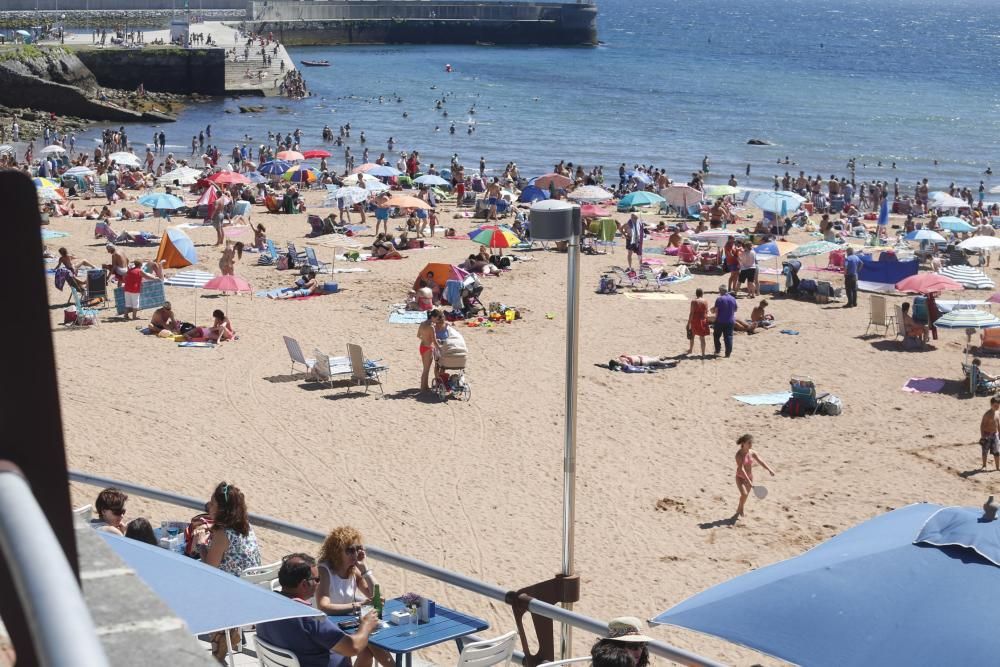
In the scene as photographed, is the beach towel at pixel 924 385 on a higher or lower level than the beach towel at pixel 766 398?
lower

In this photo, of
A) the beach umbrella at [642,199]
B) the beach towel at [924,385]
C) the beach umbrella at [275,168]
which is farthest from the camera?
the beach umbrella at [275,168]

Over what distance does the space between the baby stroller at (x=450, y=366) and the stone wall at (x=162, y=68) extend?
5102 centimetres

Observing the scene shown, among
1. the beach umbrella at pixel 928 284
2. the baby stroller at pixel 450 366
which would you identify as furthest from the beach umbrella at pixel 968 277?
the baby stroller at pixel 450 366

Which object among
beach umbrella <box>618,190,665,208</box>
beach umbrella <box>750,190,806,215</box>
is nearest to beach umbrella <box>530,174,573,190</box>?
beach umbrella <box>618,190,665,208</box>

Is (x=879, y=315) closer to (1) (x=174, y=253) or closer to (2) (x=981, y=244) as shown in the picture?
(2) (x=981, y=244)

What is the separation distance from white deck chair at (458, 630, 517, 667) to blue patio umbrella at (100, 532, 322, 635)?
117 centimetres

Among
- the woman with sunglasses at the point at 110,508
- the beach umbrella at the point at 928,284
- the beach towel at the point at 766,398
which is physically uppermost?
the woman with sunglasses at the point at 110,508

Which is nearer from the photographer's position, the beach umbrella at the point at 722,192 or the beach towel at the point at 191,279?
the beach towel at the point at 191,279

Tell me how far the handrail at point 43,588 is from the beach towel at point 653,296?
19.8 m

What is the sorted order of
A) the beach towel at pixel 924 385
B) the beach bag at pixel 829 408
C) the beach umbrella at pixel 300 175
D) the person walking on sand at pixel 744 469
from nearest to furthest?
the person walking on sand at pixel 744 469
the beach bag at pixel 829 408
the beach towel at pixel 924 385
the beach umbrella at pixel 300 175

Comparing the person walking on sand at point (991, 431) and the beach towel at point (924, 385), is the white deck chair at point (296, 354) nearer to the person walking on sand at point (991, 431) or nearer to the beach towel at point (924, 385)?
the beach towel at point (924, 385)

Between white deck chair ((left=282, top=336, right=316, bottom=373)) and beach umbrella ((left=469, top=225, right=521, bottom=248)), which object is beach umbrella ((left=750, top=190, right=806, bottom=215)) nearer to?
beach umbrella ((left=469, top=225, right=521, bottom=248))

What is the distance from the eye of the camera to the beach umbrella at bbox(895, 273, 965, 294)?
718 inches

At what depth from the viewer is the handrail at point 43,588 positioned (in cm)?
100
